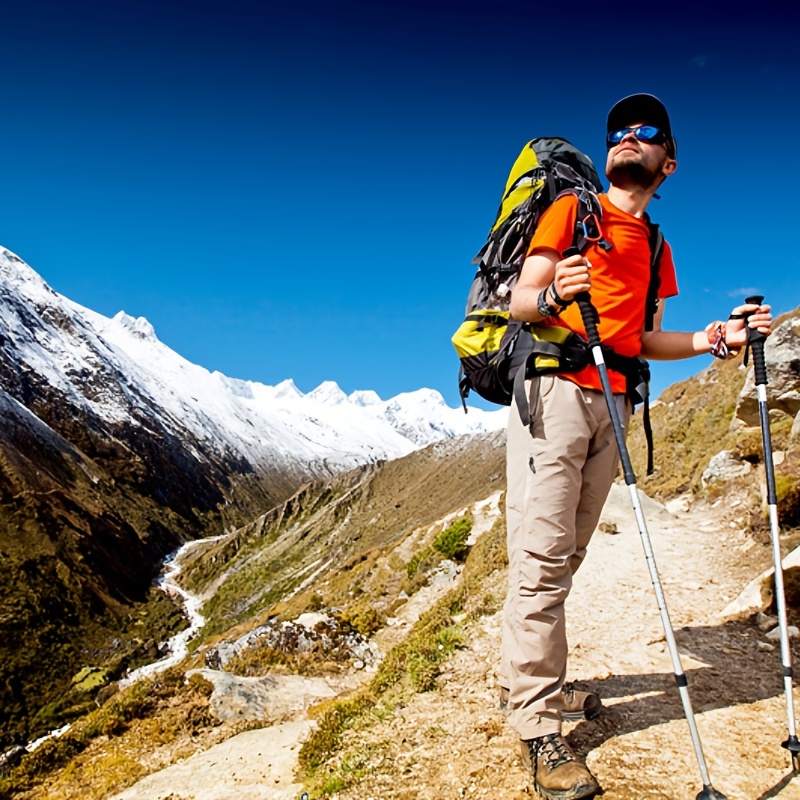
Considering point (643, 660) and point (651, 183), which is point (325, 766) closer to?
point (643, 660)

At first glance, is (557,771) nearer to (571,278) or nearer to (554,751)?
(554,751)

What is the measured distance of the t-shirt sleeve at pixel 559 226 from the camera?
394 centimetres

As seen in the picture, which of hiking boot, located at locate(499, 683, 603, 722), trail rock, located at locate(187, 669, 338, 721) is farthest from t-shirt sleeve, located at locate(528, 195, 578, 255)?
trail rock, located at locate(187, 669, 338, 721)

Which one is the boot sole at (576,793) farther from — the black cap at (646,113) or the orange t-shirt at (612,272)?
the black cap at (646,113)

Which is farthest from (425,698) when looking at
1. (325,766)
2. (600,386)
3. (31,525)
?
(31,525)

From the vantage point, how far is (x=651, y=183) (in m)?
4.32

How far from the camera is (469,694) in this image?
5.72m

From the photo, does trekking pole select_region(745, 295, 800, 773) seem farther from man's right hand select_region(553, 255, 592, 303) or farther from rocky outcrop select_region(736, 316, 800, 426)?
rocky outcrop select_region(736, 316, 800, 426)

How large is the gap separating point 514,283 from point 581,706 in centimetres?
364

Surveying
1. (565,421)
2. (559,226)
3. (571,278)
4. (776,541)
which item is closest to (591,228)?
(559,226)

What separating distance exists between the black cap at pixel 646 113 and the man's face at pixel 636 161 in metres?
0.06

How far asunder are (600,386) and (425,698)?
13.1 ft

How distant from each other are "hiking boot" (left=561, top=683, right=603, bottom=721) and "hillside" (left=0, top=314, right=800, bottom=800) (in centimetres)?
11

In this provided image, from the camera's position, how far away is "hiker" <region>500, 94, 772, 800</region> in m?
3.69
